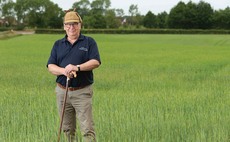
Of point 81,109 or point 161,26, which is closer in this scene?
point 81,109

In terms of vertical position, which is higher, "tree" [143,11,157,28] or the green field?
the green field

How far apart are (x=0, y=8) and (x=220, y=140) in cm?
12623

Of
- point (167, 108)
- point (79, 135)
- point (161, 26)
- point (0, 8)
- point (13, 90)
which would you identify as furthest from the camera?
point (0, 8)

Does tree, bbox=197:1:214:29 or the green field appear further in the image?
tree, bbox=197:1:214:29

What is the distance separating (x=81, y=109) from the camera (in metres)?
4.85

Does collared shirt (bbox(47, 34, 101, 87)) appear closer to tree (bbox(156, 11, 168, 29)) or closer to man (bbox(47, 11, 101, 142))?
man (bbox(47, 11, 101, 142))

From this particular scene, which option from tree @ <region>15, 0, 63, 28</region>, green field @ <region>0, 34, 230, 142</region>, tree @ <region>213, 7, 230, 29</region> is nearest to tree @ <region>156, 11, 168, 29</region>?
tree @ <region>213, 7, 230, 29</region>

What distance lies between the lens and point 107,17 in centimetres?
10606

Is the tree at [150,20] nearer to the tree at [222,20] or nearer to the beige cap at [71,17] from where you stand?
the tree at [222,20]

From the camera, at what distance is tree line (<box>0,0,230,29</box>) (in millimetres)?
98250

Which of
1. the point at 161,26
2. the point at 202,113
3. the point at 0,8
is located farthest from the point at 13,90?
the point at 0,8

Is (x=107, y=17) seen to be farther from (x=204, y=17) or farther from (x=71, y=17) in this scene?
(x=71, y=17)

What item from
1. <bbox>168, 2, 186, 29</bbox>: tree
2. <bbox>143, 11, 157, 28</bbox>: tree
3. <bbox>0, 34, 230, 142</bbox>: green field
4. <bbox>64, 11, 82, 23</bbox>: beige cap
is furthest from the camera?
<bbox>143, 11, 157, 28</bbox>: tree

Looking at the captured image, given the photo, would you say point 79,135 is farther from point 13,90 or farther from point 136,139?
point 13,90
